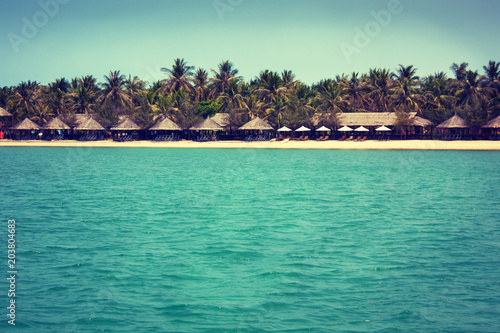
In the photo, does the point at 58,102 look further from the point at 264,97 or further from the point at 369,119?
the point at 369,119

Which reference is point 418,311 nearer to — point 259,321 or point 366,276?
point 366,276

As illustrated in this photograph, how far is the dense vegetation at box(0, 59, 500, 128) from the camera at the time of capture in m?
64.7

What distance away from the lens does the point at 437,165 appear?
38.4m

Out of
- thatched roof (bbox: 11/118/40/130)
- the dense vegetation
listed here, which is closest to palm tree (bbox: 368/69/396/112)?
the dense vegetation

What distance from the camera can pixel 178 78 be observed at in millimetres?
77938

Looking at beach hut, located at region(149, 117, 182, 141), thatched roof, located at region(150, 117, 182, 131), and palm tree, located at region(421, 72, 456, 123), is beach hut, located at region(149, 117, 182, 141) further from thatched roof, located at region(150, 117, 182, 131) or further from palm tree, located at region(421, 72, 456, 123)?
palm tree, located at region(421, 72, 456, 123)

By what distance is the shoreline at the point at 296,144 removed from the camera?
178 feet

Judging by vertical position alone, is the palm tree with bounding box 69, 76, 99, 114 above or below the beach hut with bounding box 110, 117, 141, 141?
above

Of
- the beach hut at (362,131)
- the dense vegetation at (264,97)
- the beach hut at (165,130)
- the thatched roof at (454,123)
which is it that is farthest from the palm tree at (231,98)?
the thatched roof at (454,123)

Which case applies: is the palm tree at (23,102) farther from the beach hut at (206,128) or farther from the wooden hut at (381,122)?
the wooden hut at (381,122)

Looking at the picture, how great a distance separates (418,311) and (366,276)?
1798mm

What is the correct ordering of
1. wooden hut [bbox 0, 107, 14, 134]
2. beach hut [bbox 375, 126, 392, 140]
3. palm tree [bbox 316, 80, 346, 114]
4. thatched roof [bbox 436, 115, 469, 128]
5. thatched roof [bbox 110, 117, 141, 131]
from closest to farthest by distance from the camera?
thatched roof [bbox 436, 115, 469, 128] → beach hut [bbox 375, 126, 392, 140] → thatched roof [bbox 110, 117, 141, 131] → palm tree [bbox 316, 80, 346, 114] → wooden hut [bbox 0, 107, 14, 134]

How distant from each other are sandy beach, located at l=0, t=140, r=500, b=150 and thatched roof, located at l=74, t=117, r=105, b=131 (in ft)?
5.95

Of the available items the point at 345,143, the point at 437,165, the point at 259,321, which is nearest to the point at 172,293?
the point at 259,321
